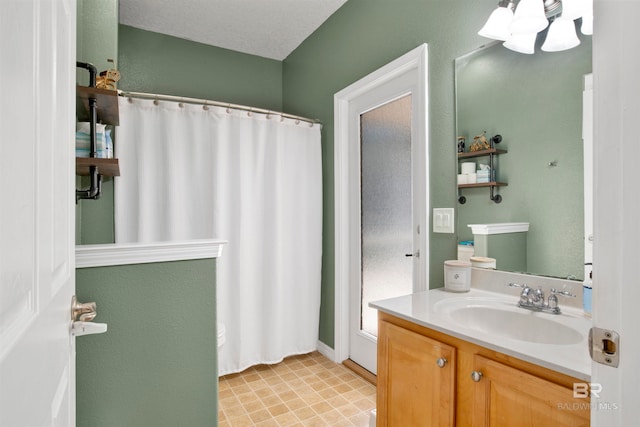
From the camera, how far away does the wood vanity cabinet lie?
33.7 inches

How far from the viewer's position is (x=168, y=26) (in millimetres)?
2730

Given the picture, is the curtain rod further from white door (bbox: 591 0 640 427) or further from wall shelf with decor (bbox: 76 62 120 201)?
white door (bbox: 591 0 640 427)

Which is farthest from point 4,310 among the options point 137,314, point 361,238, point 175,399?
point 361,238

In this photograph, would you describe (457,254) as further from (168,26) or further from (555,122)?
(168,26)

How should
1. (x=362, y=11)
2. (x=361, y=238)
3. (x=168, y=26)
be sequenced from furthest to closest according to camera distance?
(x=168, y=26)
(x=361, y=238)
(x=362, y=11)

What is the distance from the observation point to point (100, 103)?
1475mm

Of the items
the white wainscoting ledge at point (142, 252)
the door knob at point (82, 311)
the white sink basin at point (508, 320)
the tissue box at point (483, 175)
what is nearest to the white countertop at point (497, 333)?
the white sink basin at point (508, 320)

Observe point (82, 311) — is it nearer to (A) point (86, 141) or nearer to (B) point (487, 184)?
(A) point (86, 141)

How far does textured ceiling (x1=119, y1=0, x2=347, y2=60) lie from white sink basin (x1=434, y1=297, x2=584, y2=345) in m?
2.20

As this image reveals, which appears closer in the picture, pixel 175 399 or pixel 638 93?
pixel 638 93

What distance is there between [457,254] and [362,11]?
172cm

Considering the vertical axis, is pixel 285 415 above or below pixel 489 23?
below

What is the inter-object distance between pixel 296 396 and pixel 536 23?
2288mm

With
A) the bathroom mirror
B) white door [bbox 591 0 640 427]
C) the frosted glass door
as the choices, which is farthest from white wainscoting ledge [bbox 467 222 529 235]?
white door [bbox 591 0 640 427]
